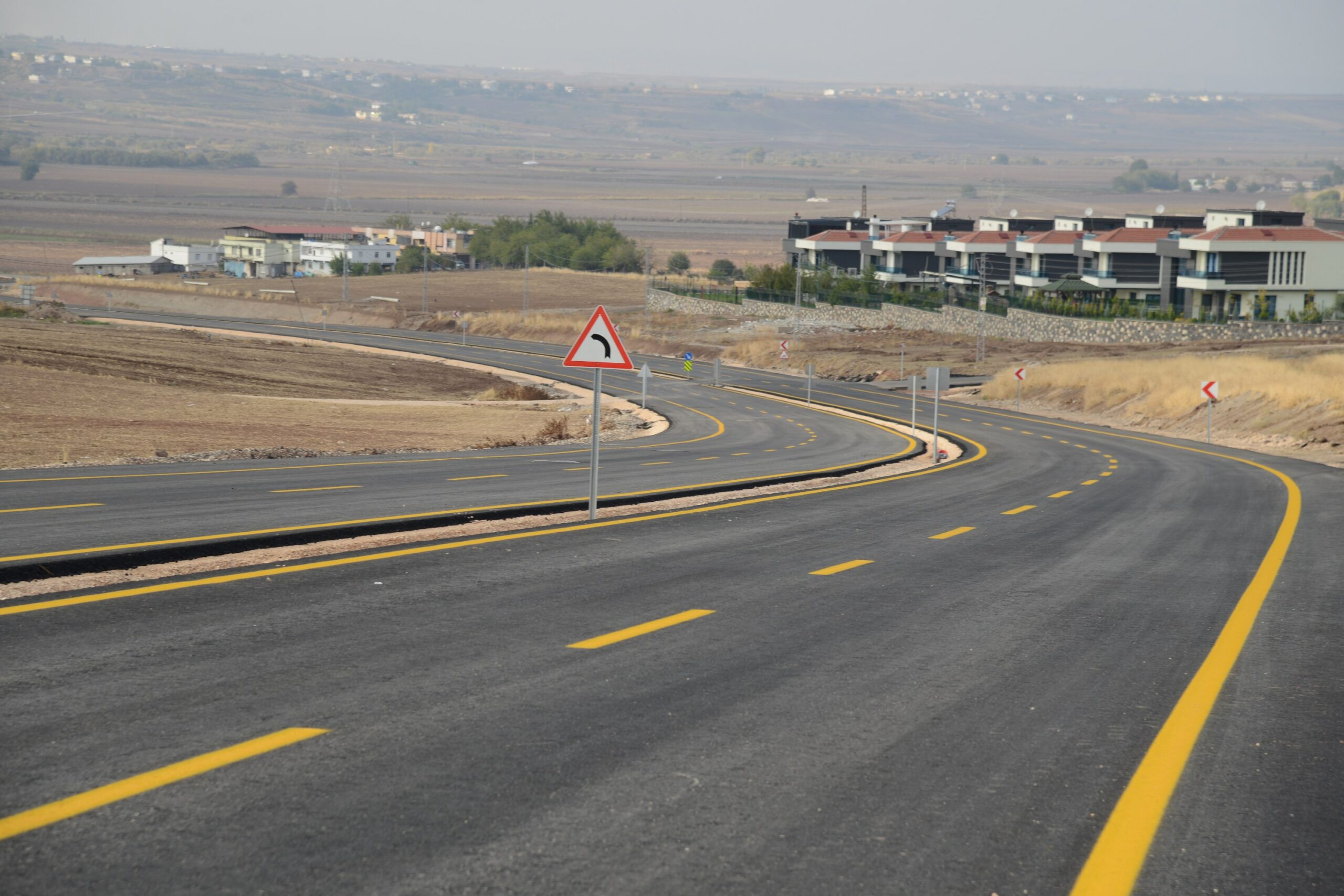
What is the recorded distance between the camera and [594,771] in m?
6.30

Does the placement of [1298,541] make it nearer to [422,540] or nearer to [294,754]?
[422,540]

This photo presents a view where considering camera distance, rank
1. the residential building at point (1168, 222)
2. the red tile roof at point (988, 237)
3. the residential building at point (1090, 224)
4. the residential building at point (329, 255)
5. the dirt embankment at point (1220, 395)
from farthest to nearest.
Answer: the residential building at point (329, 255)
the residential building at point (1090, 224)
the red tile roof at point (988, 237)
the residential building at point (1168, 222)
the dirt embankment at point (1220, 395)

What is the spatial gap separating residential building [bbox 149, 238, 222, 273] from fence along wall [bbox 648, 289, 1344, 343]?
230ft

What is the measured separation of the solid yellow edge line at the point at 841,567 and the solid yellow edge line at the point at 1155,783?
365 cm

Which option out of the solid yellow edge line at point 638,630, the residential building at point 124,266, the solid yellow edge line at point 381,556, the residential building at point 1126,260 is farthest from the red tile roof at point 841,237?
the solid yellow edge line at point 638,630

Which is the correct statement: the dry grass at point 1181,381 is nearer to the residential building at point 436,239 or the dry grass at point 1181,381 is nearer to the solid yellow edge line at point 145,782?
the solid yellow edge line at point 145,782

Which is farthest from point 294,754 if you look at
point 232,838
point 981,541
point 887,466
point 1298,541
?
point 887,466

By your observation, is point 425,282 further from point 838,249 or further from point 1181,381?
point 1181,381

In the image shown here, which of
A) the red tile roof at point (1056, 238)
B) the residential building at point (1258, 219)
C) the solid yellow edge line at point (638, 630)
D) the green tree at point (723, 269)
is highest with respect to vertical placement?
the residential building at point (1258, 219)

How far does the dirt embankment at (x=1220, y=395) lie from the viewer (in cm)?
4603

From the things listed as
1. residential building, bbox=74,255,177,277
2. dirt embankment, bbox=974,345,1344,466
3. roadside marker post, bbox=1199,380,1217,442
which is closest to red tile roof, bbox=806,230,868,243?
dirt embankment, bbox=974,345,1344,466

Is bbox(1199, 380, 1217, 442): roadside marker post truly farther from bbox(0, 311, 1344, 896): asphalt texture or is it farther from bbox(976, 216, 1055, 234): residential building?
bbox(976, 216, 1055, 234): residential building

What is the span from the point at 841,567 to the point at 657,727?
6.40 m

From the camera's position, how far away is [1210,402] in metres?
50.2
